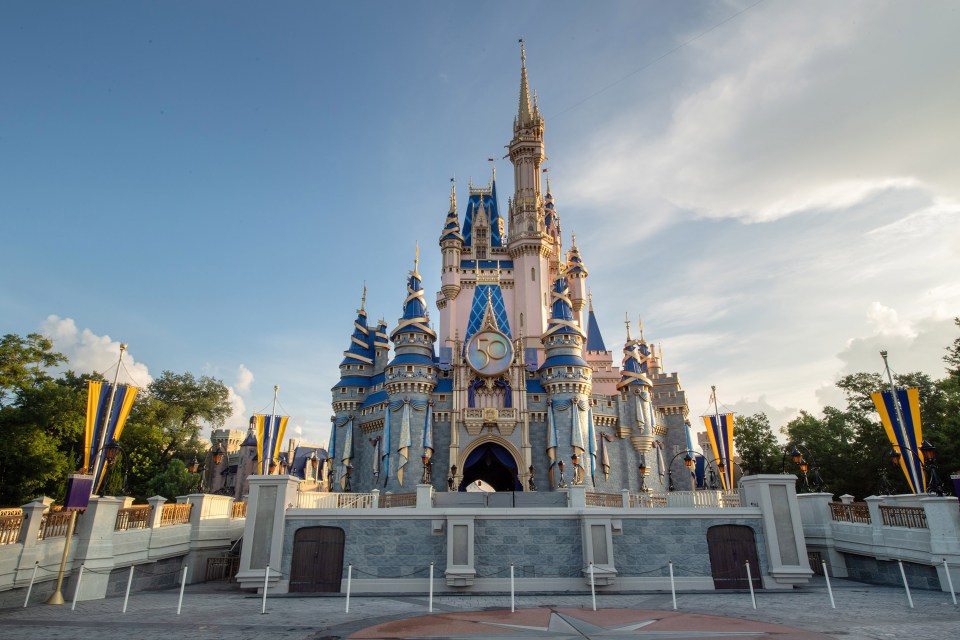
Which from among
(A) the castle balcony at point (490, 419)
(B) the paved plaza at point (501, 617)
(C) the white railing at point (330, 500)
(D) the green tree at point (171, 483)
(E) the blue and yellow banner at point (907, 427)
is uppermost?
(A) the castle balcony at point (490, 419)

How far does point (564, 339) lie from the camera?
141ft

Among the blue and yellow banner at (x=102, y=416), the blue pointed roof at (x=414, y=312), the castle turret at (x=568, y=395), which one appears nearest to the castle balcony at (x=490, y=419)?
the castle turret at (x=568, y=395)

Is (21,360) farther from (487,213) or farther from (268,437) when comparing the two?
(487,213)

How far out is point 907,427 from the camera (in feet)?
73.7

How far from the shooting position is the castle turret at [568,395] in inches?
1535

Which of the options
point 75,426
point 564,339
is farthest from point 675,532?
point 75,426

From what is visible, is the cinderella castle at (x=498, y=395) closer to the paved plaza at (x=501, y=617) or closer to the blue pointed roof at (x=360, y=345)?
the blue pointed roof at (x=360, y=345)

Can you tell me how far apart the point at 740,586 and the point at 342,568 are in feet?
47.4

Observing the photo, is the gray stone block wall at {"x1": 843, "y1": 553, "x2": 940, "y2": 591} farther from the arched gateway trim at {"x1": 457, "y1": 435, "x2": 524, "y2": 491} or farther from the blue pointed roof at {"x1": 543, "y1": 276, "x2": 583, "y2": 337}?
the blue pointed roof at {"x1": 543, "y1": 276, "x2": 583, "y2": 337}

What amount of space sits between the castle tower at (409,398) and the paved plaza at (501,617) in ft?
64.3

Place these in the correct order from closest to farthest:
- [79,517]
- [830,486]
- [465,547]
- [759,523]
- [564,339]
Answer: [79,517], [465,547], [759,523], [564,339], [830,486]

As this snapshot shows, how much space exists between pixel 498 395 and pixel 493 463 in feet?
20.4

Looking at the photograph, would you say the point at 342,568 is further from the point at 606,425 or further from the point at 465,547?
the point at 606,425

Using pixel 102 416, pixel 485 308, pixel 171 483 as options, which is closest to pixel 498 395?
pixel 485 308
